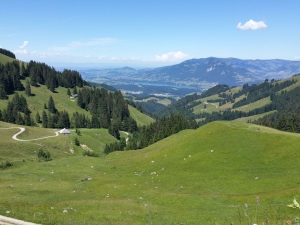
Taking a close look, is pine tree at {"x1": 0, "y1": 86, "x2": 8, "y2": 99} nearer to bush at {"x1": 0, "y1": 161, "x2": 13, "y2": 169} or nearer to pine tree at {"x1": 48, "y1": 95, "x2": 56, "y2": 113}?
pine tree at {"x1": 48, "y1": 95, "x2": 56, "y2": 113}

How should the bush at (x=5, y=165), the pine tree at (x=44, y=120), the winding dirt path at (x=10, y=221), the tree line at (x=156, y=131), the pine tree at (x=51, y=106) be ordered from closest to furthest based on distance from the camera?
the winding dirt path at (x=10, y=221), the bush at (x=5, y=165), the tree line at (x=156, y=131), the pine tree at (x=44, y=120), the pine tree at (x=51, y=106)

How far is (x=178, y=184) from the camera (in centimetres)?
4712

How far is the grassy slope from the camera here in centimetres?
2814

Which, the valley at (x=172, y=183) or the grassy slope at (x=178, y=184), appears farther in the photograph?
the grassy slope at (x=178, y=184)

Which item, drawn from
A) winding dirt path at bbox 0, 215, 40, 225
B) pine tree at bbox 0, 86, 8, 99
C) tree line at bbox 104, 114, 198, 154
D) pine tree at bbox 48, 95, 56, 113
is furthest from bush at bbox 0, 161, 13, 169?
pine tree at bbox 0, 86, 8, 99

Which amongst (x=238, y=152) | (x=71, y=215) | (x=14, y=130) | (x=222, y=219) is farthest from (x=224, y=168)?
(x=14, y=130)

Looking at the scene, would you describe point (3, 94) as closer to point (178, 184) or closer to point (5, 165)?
point (5, 165)

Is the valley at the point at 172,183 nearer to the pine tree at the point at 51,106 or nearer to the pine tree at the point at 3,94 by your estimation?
the pine tree at the point at 51,106

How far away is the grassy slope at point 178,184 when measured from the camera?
28.1 m

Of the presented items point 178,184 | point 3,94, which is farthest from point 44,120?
point 178,184

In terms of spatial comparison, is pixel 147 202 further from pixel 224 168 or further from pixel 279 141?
pixel 279 141

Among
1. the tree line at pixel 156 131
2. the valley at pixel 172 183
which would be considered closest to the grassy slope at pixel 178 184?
the valley at pixel 172 183

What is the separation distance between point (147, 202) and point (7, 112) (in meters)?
146

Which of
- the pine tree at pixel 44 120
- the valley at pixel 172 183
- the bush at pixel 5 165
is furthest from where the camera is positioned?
the pine tree at pixel 44 120
